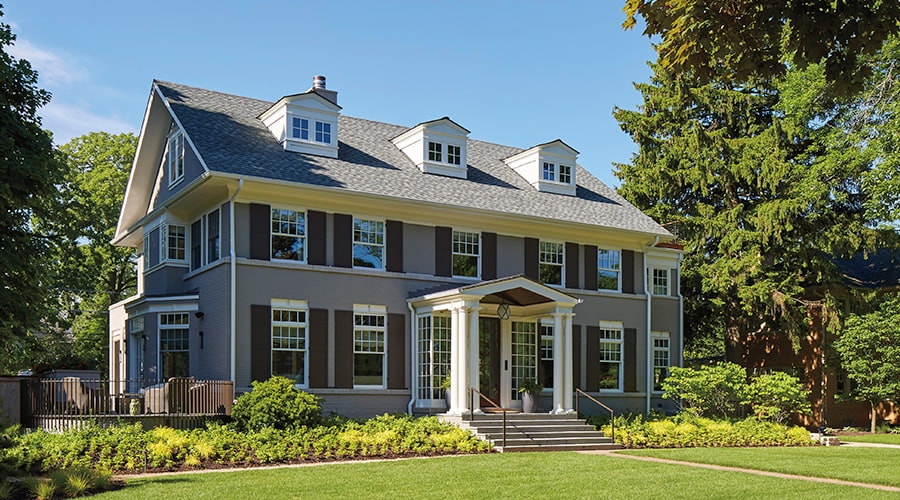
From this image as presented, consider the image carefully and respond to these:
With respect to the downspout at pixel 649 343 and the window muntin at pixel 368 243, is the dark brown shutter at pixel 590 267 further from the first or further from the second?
the window muntin at pixel 368 243

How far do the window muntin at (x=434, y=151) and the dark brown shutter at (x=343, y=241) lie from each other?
3822 mm

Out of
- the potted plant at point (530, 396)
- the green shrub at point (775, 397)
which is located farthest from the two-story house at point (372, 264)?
the green shrub at point (775, 397)

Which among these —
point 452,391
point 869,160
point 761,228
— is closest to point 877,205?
point 869,160

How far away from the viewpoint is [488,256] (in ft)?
74.8

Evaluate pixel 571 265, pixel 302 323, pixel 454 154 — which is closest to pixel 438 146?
pixel 454 154

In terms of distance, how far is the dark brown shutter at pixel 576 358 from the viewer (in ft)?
78.3

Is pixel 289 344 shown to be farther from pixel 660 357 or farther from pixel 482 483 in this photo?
pixel 660 357

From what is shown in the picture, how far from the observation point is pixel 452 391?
65.1 ft

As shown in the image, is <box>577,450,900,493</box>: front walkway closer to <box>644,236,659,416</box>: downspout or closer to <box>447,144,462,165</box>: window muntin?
<box>644,236,659,416</box>: downspout

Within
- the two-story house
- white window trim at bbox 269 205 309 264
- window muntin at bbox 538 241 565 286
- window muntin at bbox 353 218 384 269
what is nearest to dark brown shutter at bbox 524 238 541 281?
the two-story house

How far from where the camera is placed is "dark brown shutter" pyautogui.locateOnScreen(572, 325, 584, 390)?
939 inches

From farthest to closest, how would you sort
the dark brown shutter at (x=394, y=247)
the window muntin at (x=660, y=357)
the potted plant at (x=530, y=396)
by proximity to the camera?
1. the window muntin at (x=660, y=357)
2. the potted plant at (x=530, y=396)
3. the dark brown shutter at (x=394, y=247)

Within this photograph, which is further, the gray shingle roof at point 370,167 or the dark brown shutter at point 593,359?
the dark brown shutter at point 593,359

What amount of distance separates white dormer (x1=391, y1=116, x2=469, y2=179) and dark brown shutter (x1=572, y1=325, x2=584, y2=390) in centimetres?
514
